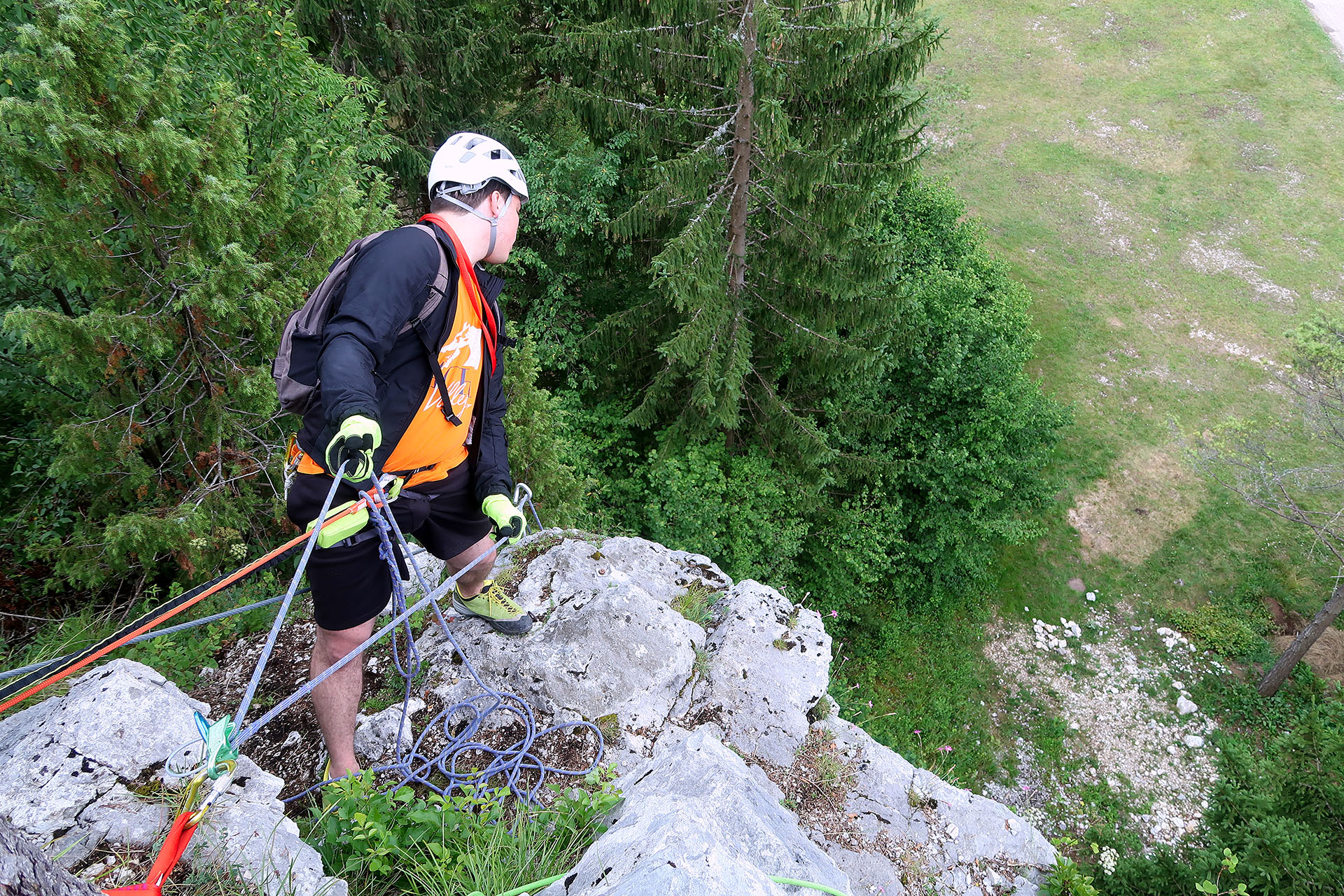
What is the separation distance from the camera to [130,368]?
4379 mm

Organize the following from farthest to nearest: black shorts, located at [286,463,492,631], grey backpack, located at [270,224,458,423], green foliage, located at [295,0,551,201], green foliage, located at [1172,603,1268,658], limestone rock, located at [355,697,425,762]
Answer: green foliage, located at [1172,603,1268,658]
green foliage, located at [295,0,551,201]
limestone rock, located at [355,697,425,762]
black shorts, located at [286,463,492,631]
grey backpack, located at [270,224,458,423]

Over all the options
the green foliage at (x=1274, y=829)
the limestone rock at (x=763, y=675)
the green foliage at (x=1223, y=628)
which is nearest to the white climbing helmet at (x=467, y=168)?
the limestone rock at (x=763, y=675)

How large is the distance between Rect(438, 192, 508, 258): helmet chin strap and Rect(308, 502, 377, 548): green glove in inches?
48.2

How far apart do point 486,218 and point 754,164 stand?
256 inches

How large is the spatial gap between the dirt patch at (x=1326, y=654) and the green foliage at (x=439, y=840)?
14284 millimetres

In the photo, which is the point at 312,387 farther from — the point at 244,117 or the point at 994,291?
the point at 994,291

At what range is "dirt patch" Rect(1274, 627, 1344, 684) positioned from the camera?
11531 millimetres

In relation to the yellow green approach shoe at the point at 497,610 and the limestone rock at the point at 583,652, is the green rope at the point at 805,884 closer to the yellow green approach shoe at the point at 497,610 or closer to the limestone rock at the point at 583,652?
the limestone rock at the point at 583,652

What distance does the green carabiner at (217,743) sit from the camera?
6.36 ft

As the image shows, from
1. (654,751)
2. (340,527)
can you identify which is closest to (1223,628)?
(654,751)

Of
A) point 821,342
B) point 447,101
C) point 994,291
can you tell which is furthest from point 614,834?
point 994,291

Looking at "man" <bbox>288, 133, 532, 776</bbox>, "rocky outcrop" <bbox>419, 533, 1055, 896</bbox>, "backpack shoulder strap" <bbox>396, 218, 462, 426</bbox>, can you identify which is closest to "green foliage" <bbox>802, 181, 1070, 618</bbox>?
"rocky outcrop" <bbox>419, 533, 1055, 896</bbox>

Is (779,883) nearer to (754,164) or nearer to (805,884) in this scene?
(805,884)

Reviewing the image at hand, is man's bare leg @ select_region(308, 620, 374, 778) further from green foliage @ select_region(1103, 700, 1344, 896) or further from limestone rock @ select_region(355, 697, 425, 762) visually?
green foliage @ select_region(1103, 700, 1344, 896)
